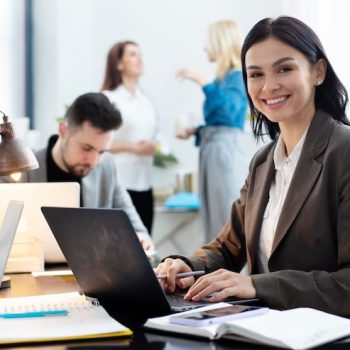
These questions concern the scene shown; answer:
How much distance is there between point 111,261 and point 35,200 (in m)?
0.89

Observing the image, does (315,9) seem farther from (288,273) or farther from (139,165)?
(288,273)

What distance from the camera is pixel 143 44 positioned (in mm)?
6031

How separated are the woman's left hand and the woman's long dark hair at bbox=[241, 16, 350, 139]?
2.04 ft

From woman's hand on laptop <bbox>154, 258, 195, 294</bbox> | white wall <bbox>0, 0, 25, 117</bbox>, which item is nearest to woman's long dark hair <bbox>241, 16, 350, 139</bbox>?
woman's hand on laptop <bbox>154, 258, 195, 294</bbox>

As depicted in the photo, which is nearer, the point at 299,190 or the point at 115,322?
the point at 115,322

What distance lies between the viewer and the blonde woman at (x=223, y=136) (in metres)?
4.81

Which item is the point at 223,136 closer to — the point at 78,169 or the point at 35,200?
the point at 78,169

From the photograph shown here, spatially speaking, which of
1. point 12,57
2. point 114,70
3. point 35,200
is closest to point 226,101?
point 114,70

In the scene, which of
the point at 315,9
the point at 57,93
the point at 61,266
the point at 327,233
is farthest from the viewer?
the point at 57,93

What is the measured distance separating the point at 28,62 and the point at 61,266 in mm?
3669

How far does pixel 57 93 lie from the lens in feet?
19.1

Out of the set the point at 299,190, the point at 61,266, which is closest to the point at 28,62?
the point at 61,266

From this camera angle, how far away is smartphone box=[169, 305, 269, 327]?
1411 millimetres

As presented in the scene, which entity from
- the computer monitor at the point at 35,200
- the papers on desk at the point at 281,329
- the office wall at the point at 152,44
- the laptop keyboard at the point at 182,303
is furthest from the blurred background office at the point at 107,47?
the papers on desk at the point at 281,329
